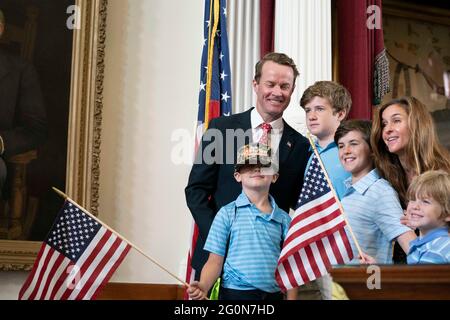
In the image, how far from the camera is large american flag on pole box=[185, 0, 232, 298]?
5.86 meters

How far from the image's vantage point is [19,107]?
19.4ft

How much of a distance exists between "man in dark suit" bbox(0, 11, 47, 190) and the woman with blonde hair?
2.81 metres

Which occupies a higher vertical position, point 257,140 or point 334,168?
point 257,140

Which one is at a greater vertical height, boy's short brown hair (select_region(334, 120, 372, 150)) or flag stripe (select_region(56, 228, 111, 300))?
boy's short brown hair (select_region(334, 120, 372, 150))

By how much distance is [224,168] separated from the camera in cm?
459


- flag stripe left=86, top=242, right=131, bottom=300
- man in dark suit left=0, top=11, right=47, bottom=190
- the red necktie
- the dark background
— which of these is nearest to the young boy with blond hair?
the red necktie

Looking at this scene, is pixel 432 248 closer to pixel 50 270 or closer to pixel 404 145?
pixel 404 145

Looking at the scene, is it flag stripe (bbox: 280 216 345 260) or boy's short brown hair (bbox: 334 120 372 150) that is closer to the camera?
flag stripe (bbox: 280 216 345 260)

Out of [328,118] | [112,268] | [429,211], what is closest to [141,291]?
[112,268]

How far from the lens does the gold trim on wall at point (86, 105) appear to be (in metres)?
5.93

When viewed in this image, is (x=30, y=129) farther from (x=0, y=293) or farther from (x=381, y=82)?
(x=381, y=82)

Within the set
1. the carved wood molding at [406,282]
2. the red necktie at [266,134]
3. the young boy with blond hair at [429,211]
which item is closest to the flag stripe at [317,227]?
the young boy with blond hair at [429,211]

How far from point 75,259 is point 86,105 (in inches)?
85.6

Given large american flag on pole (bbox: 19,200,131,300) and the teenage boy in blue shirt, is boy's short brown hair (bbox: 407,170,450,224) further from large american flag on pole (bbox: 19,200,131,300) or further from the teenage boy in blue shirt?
large american flag on pole (bbox: 19,200,131,300)
